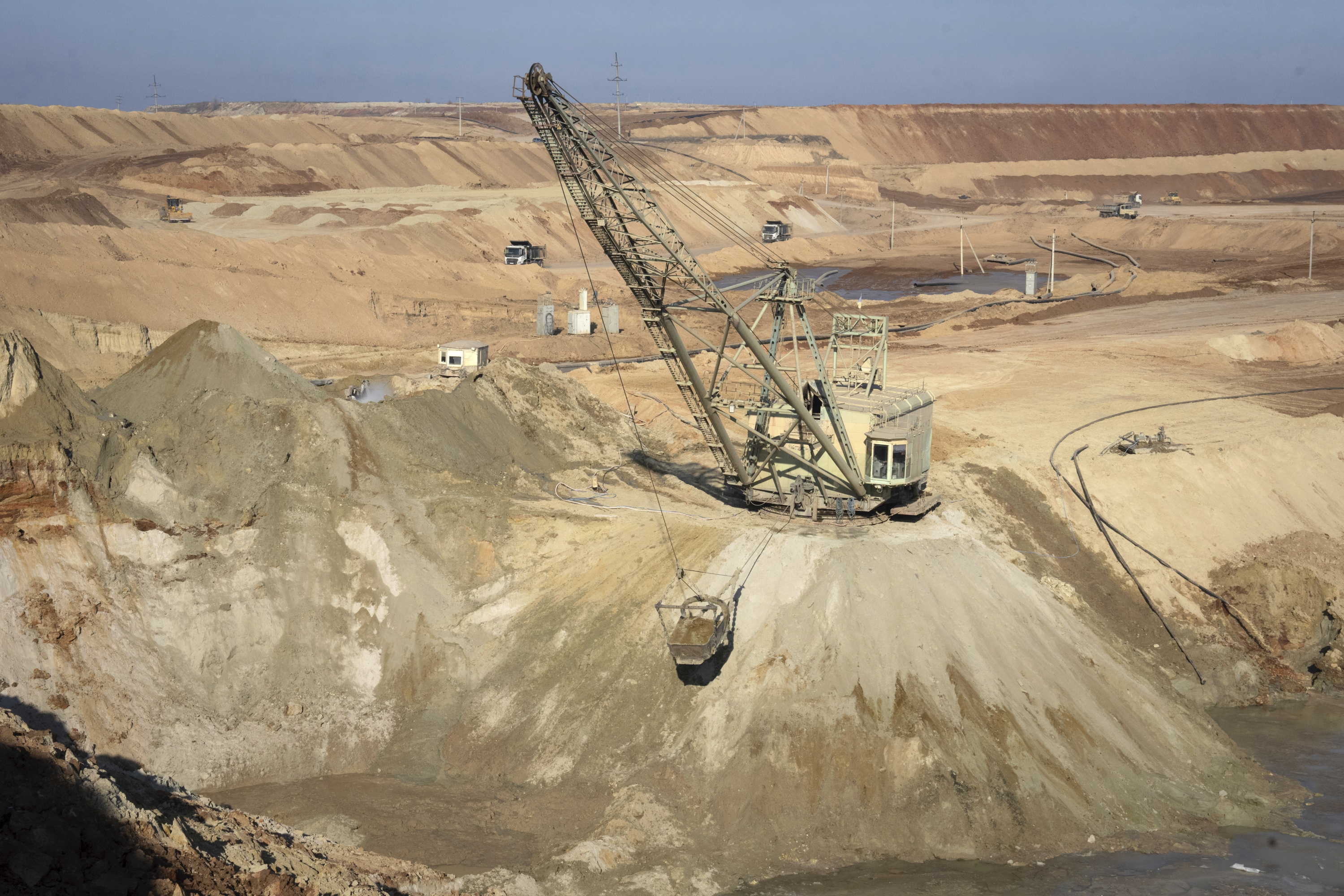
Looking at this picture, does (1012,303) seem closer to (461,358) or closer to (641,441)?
(641,441)

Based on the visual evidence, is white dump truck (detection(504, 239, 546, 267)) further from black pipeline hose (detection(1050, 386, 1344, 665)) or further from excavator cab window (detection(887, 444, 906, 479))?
excavator cab window (detection(887, 444, 906, 479))

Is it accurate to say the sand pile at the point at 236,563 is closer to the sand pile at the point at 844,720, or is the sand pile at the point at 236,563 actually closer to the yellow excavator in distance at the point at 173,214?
the sand pile at the point at 844,720

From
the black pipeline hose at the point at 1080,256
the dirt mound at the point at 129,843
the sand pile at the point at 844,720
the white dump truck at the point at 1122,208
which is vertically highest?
the white dump truck at the point at 1122,208

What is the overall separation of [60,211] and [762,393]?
51.1 metres

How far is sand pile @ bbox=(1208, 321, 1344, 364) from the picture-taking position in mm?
53188

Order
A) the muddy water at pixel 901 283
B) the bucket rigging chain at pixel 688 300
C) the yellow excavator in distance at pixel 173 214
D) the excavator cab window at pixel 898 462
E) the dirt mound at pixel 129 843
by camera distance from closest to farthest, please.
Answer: the dirt mound at pixel 129 843
the bucket rigging chain at pixel 688 300
the excavator cab window at pixel 898 462
the yellow excavator in distance at pixel 173 214
the muddy water at pixel 901 283

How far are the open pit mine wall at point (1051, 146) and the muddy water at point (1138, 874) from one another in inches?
4600

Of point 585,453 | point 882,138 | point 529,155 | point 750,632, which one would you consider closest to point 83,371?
point 585,453

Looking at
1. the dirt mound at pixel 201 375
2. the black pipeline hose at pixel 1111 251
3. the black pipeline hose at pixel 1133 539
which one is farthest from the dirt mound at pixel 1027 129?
the dirt mound at pixel 201 375

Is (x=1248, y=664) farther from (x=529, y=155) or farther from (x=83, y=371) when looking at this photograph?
(x=529, y=155)

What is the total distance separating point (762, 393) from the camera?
32.1m

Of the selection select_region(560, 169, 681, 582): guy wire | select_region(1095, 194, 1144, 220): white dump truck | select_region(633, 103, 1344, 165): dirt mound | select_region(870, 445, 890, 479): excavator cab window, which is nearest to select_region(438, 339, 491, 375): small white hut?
select_region(560, 169, 681, 582): guy wire

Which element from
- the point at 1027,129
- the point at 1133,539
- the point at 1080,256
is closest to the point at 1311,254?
the point at 1080,256

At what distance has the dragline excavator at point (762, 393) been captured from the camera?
96.7 feet
